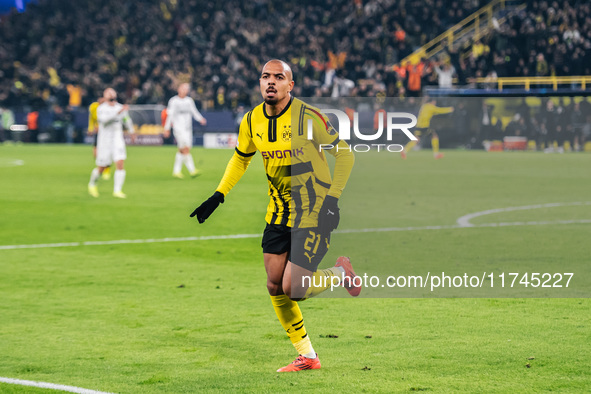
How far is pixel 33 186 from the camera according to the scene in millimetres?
20422

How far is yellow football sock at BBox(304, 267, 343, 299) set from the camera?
19.1ft

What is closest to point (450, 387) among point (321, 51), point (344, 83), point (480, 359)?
point (480, 359)

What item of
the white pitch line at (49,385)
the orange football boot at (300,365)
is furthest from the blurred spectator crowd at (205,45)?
the white pitch line at (49,385)

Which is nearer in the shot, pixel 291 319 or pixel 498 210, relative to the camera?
pixel 291 319

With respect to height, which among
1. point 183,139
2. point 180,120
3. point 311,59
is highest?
point 311,59

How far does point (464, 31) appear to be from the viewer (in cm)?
3862

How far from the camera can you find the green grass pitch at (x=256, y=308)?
5.43m

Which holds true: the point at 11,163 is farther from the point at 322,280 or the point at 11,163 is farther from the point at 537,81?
the point at 322,280

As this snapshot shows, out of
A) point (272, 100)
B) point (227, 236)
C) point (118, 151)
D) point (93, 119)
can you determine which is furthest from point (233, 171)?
point (93, 119)

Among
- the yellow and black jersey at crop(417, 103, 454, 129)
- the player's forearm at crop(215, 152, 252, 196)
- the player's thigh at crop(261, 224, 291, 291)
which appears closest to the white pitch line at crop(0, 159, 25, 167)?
the yellow and black jersey at crop(417, 103, 454, 129)

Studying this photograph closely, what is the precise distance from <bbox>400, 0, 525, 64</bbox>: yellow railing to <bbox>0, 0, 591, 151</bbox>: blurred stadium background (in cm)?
9

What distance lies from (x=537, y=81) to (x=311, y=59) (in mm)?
10681

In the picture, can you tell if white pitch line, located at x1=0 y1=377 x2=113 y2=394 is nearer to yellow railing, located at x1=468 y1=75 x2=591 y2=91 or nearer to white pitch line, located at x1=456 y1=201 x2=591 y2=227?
white pitch line, located at x1=456 y1=201 x2=591 y2=227

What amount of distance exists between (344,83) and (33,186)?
18.2 metres
